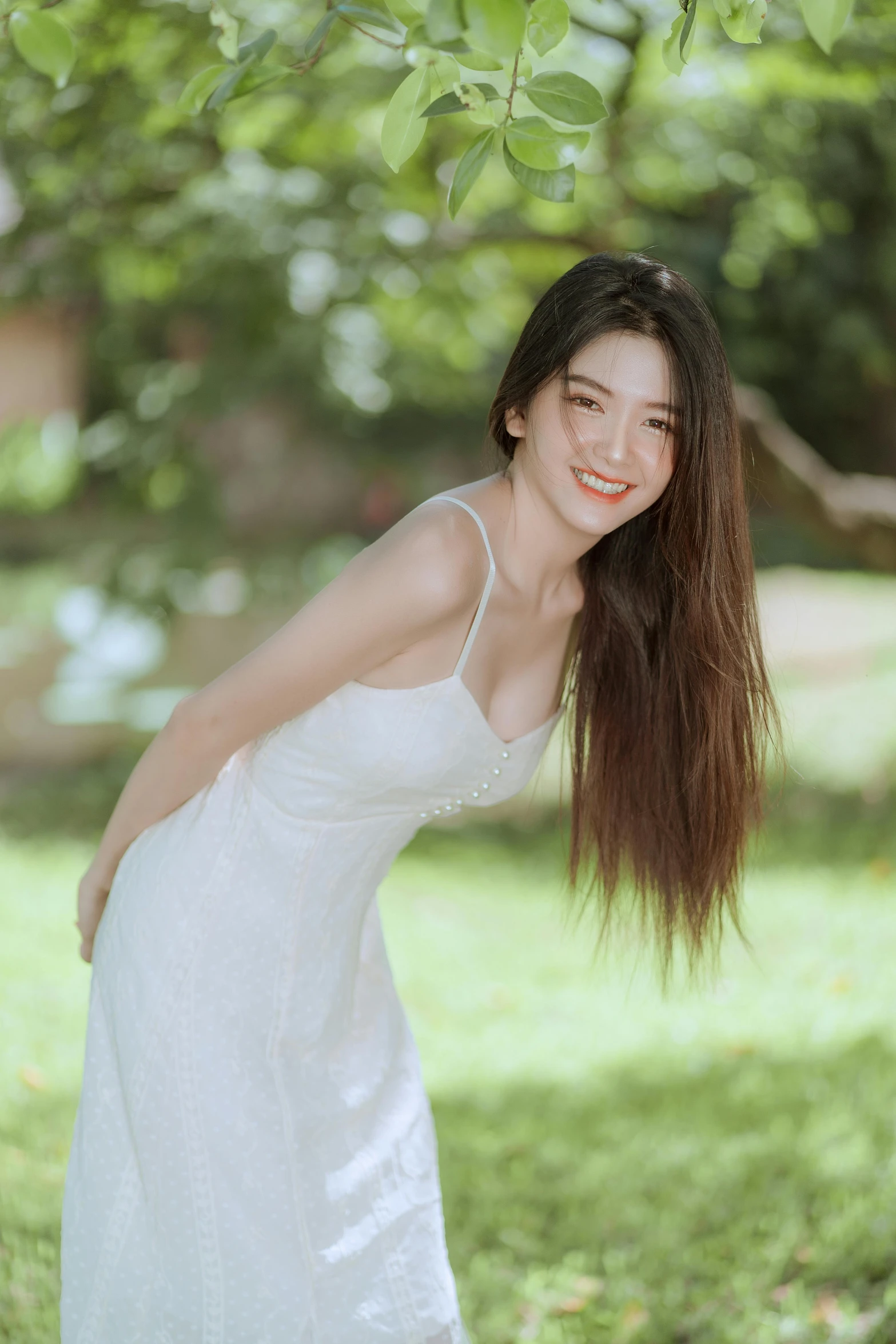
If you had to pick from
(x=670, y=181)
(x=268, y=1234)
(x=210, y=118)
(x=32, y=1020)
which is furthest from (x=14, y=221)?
(x=268, y=1234)

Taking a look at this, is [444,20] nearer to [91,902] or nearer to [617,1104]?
[91,902]

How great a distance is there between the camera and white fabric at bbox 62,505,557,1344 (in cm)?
174

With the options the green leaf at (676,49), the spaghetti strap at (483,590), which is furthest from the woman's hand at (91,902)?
the green leaf at (676,49)

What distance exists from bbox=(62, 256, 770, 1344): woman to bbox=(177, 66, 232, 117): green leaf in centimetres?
59

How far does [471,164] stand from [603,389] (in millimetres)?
455

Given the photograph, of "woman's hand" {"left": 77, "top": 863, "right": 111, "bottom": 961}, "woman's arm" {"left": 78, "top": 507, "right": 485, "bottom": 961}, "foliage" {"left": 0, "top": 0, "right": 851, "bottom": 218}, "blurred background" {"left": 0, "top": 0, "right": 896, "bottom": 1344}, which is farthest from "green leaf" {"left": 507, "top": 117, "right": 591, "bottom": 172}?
"woman's hand" {"left": 77, "top": 863, "right": 111, "bottom": 961}

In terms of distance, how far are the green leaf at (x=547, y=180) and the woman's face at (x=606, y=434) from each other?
35 cm

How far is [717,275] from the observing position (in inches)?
394

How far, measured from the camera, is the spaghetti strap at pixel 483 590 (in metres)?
1.71

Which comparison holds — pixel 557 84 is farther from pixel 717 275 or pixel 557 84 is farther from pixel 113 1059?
pixel 717 275

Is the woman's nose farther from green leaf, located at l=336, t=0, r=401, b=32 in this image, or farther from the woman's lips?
green leaf, located at l=336, t=0, r=401, b=32

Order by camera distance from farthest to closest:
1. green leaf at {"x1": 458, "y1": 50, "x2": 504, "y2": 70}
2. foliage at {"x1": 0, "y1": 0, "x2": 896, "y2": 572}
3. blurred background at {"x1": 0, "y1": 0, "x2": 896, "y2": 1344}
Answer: foliage at {"x1": 0, "y1": 0, "x2": 896, "y2": 572} → blurred background at {"x1": 0, "y1": 0, "x2": 896, "y2": 1344} → green leaf at {"x1": 458, "y1": 50, "x2": 504, "y2": 70}


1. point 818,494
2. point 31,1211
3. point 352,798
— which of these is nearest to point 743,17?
point 352,798

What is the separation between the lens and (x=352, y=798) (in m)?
1.76
